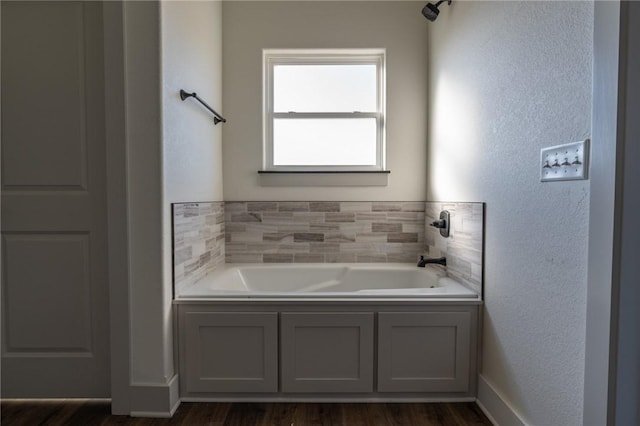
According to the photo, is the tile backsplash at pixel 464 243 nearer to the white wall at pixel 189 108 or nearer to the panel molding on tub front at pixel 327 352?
the panel molding on tub front at pixel 327 352

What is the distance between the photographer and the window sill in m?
2.61

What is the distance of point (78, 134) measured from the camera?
68.4 inches

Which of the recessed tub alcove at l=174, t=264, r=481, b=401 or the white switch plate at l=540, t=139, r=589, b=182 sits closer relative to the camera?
the white switch plate at l=540, t=139, r=589, b=182

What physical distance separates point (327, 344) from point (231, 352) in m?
0.47

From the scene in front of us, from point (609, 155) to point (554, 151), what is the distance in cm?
25

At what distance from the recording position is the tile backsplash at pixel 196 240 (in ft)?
5.92

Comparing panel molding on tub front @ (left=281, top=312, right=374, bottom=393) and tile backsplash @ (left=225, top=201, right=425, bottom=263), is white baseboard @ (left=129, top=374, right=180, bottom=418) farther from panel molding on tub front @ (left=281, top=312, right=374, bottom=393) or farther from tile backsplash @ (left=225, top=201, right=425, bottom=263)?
tile backsplash @ (left=225, top=201, right=425, bottom=263)

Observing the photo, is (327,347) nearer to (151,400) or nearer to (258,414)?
(258,414)

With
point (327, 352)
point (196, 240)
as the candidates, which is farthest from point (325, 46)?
point (327, 352)

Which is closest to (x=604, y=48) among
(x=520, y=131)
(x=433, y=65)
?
(x=520, y=131)

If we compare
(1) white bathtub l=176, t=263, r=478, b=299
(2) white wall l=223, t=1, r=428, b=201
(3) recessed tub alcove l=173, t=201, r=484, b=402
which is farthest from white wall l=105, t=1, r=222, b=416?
(2) white wall l=223, t=1, r=428, b=201

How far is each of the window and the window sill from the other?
74 mm

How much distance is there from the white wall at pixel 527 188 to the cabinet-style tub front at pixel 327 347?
17cm

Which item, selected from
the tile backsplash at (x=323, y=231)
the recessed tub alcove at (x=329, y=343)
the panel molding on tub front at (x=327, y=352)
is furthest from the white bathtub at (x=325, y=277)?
the panel molding on tub front at (x=327, y=352)
